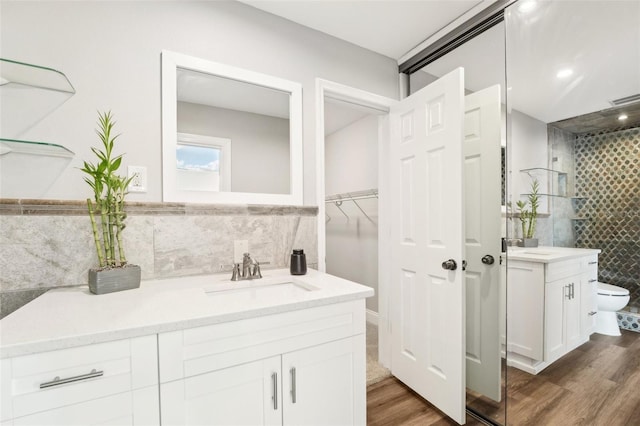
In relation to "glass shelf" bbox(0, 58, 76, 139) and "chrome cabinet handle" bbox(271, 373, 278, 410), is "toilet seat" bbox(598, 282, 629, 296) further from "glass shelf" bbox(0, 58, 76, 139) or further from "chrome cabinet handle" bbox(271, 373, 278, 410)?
"glass shelf" bbox(0, 58, 76, 139)

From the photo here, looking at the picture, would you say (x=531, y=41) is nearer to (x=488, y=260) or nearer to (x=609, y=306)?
(x=488, y=260)

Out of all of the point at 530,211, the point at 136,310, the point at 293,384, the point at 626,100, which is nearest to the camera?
the point at 136,310

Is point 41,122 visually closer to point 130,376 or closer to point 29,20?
point 29,20

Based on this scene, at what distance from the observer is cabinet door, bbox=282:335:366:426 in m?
→ 1.05

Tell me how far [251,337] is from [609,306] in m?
1.57

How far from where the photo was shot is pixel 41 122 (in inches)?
47.5

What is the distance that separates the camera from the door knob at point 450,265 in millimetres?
1626

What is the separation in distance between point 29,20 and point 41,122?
444mm

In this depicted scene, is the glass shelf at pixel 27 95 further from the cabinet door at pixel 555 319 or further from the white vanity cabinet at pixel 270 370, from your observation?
the cabinet door at pixel 555 319

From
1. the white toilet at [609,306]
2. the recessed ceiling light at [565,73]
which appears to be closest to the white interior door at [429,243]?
the recessed ceiling light at [565,73]

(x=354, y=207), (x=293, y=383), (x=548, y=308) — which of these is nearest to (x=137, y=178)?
(x=293, y=383)

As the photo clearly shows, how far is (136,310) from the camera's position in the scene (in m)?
0.93

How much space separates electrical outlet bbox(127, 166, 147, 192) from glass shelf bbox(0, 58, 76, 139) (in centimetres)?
39

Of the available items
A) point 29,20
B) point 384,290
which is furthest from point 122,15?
point 384,290
